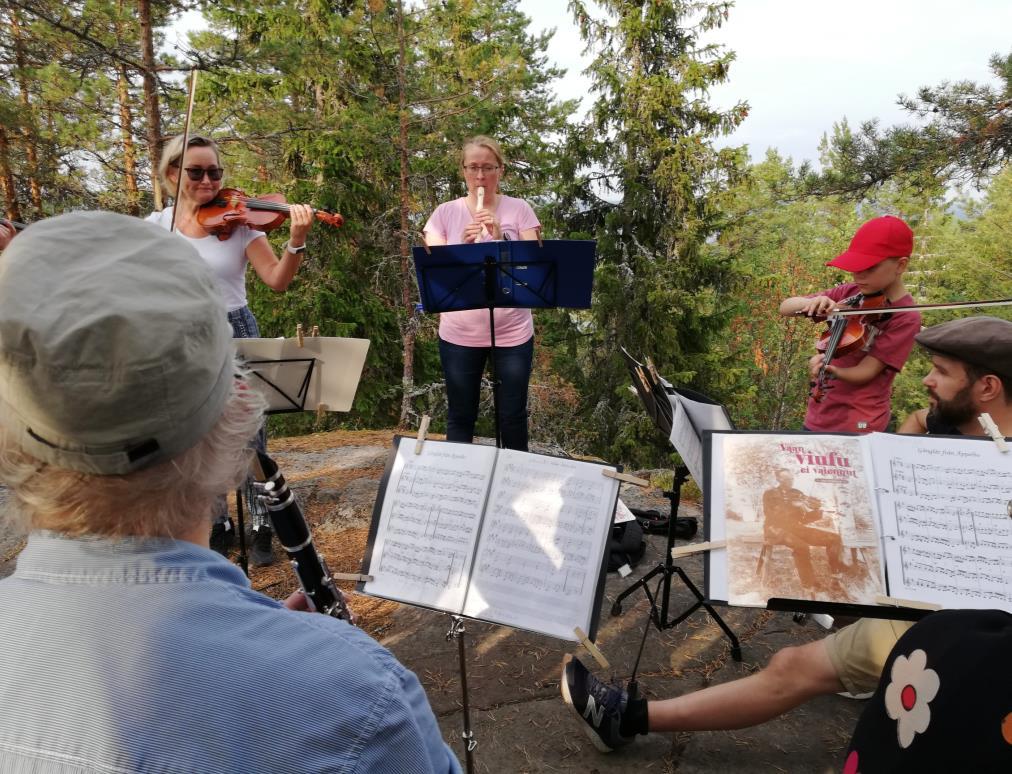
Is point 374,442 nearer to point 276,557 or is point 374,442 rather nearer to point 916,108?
point 276,557

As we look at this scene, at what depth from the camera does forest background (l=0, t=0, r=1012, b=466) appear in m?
7.82

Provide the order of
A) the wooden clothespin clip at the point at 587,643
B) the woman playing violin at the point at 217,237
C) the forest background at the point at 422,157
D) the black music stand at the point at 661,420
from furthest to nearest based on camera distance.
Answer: the forest background at the point at 422,157 < the woman playing violin at the point at 217,237 < the black music stand at the point at 661,420 < the wooden clothespin clip at the point at 587,643

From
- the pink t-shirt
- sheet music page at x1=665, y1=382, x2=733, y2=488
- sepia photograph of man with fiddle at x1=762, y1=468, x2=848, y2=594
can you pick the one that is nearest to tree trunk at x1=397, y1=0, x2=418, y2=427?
the pink t-shirt

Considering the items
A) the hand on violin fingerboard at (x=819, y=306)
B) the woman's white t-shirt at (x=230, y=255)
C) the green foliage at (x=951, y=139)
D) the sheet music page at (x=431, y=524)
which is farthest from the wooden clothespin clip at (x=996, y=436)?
the green foliage at (x=951, y=139)

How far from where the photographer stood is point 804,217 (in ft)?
101

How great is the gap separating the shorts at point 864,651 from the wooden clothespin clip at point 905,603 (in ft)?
0.66

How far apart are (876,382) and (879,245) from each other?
68 cm

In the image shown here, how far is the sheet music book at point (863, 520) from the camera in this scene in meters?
1.72

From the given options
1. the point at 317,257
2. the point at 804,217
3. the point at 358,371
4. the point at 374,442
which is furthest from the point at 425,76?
the point at 804,217

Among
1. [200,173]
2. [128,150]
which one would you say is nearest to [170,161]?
[200,173]

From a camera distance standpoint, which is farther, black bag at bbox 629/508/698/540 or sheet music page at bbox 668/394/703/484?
black bag at bbox 629/508/698/540

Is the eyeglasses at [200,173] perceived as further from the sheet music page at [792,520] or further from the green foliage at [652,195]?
the green foliage at [652,195]

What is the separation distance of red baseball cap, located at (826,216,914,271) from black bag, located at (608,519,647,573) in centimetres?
190

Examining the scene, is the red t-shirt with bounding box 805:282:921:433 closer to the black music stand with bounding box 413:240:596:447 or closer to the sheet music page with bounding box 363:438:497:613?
the black music stand with bounding box 413:240:596:447
